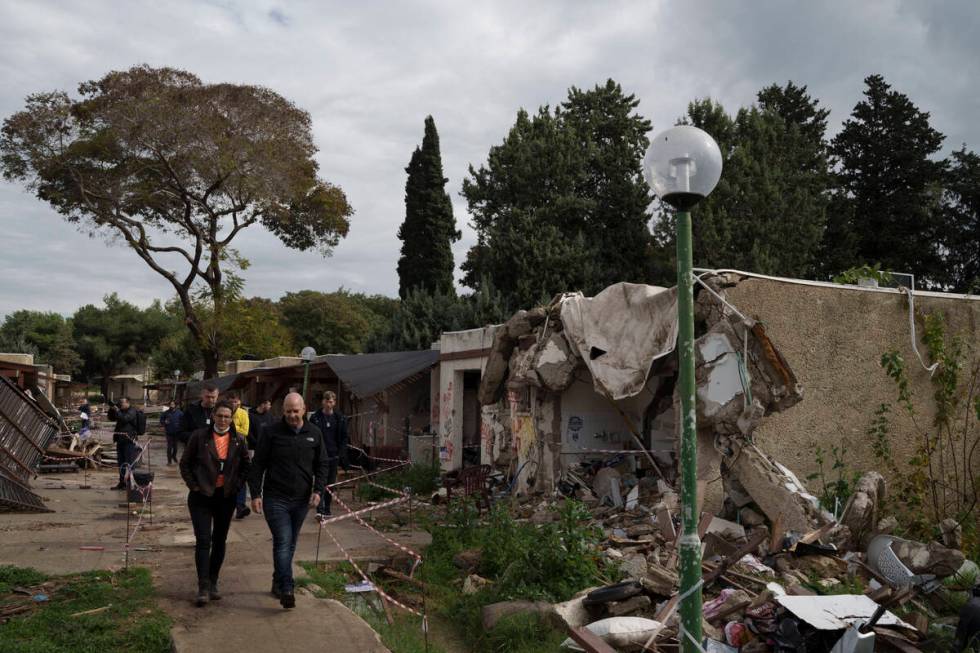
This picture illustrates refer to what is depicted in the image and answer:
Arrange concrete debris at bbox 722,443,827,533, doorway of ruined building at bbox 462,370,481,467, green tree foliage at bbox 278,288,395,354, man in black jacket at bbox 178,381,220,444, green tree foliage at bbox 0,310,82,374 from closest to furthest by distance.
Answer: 1. concrete debris at bbox 722,443,827,533
2. man in black jacket at bbox 178,381,220,444
3. doorway of ruined building at bbox 462,370,481,467
4. green tree foliage at bbox 278,288,395,354
5. green tree foliage at bbox 0,310,82,374

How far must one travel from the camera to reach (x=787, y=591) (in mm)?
6879

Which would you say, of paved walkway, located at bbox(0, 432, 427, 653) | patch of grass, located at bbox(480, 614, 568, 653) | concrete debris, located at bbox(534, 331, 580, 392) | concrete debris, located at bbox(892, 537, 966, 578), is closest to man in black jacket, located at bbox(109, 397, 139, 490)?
paved walkway, located at bbox(0, 432, 427, 653)

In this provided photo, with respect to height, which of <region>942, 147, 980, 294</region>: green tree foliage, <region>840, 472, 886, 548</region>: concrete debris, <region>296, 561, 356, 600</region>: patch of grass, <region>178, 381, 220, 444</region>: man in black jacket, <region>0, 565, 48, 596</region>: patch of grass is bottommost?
<region>296, 561, 356, 600</region>: patch of grass

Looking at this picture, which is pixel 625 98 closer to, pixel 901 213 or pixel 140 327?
pixel 901 213

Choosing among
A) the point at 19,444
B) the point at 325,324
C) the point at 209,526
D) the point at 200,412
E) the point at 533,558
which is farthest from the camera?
the point at 325,324

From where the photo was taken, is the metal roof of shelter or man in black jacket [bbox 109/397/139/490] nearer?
man in black jacket [bbox 109/397/139/490]

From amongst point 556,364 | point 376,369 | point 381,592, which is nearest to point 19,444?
point 376,369

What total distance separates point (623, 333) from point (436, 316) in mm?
17202

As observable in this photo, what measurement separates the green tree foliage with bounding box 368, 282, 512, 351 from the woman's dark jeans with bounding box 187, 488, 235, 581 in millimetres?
19360

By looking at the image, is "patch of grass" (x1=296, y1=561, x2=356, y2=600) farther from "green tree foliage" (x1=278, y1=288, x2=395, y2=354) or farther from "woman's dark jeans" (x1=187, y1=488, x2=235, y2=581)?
"green tree foliage" (x1=278, y1=288, x2=395, y2=354)

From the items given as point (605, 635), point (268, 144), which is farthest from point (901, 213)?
point (605, 635)

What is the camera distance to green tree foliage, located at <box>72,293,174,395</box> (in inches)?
2468

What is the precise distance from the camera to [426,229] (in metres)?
30.0

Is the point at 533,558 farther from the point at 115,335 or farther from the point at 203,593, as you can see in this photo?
the point at 115,335
